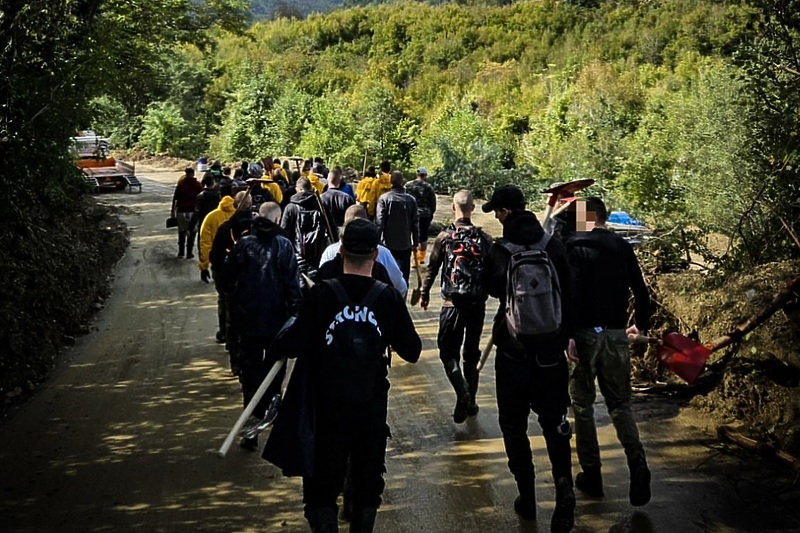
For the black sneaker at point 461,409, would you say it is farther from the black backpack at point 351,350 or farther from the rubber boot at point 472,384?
the black backpack at point 351,350

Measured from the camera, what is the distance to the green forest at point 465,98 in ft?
26.9

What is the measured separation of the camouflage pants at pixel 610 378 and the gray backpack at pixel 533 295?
22.3 inches

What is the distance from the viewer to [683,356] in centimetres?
582

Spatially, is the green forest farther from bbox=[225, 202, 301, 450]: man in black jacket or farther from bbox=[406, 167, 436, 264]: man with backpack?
bbox=[406, 167, 436, 264]: man with backpack

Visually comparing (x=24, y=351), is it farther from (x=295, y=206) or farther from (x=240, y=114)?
(x=240, y=114)

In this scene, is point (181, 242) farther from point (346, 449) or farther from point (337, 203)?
point (346, 449)

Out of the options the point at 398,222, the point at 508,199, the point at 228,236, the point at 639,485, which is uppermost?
the point at 508,199

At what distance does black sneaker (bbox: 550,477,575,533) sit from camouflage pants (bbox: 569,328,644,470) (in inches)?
24.1

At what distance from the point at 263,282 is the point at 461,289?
1.58 metres

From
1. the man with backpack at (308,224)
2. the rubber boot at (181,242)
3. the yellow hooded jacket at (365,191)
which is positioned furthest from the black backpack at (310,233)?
the rubber boot at (181,242)

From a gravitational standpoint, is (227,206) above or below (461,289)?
above

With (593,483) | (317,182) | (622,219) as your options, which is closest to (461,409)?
(593,483)

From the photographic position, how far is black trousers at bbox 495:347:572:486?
5230 mm

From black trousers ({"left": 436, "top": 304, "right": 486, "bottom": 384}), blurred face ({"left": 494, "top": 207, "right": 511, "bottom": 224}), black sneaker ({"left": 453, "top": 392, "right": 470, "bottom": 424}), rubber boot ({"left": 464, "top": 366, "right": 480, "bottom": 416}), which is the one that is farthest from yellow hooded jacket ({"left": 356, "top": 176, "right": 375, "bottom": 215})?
blurred face ({"left": 494, "top": 207, "right": 511, "bottom": 224})
